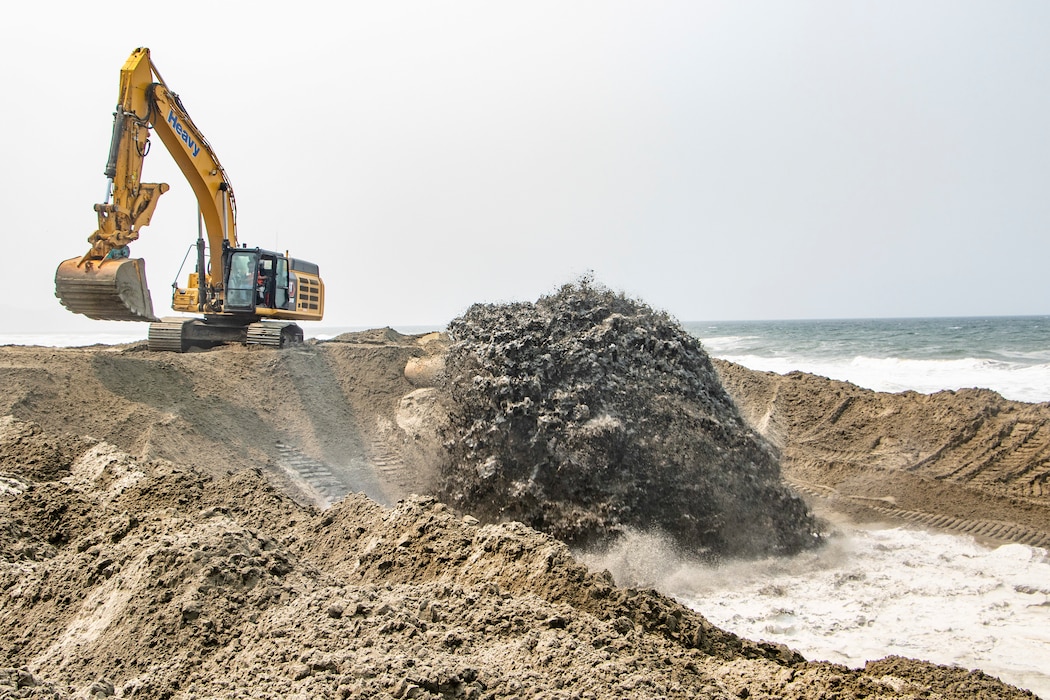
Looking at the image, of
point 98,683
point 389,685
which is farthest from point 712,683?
point 98,683

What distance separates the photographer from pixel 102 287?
892 centimetres

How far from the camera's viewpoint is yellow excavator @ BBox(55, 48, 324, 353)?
911cm

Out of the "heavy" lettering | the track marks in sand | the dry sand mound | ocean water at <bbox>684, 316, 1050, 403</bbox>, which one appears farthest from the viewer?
ocean water at <bbox>684, 316, 1050, 403</bbox>

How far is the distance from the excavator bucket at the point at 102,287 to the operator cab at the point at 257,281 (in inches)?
73.4

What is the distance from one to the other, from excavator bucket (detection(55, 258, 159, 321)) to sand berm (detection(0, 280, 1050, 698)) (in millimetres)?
623

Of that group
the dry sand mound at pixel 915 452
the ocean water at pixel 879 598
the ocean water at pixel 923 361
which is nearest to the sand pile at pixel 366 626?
the ocean water at pixel 879 598

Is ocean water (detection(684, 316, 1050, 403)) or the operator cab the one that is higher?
the operator cab

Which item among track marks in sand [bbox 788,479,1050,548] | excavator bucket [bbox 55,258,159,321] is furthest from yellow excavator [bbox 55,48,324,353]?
track marks in sand [bbox 788,479,1050,548]

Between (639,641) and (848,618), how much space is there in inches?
104

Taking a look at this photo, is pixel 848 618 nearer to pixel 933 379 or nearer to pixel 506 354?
pixel 506 354

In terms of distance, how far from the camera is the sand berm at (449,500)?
2.80m

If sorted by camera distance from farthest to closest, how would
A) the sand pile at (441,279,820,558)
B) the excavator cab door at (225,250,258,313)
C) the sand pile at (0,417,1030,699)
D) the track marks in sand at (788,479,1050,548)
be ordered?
1. the excavator cab door at (225,250,258,313)
2. the track marks in sand at (788,479,1050,548)
3. the sand pile at (441,279,820,558)
4. the sand pile at (0,417,1030,699)

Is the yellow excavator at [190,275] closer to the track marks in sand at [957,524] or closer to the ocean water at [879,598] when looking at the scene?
the ocean water at [879,598]

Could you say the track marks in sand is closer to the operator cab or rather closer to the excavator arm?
the operator cab
